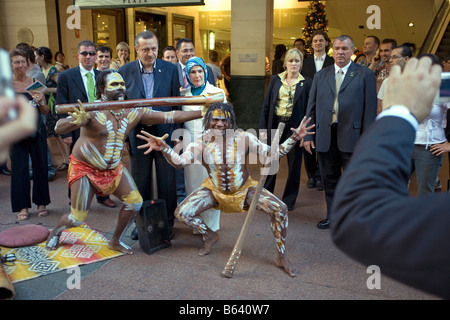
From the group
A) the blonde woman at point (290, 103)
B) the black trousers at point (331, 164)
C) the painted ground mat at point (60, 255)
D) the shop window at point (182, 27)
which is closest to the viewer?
the painted ground mat at point (60, 255)

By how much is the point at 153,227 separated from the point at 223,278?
92 centimetres

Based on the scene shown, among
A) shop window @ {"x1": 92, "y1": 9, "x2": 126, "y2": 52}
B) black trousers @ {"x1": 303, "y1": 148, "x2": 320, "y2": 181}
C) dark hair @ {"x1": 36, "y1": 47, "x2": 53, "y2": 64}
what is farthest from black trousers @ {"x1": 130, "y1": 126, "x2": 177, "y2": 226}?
shop window @ {"x1": 92, "y1": 9, "x2": 126, "y2": 52}

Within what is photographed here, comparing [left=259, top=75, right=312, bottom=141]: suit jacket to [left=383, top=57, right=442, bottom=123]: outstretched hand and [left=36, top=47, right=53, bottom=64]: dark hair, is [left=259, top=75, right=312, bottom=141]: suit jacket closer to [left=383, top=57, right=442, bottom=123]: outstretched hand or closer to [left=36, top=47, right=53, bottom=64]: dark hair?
[left=383, top=57, right=442, bottom=123]: outstretched hand

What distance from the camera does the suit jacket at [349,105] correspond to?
395 centimetres

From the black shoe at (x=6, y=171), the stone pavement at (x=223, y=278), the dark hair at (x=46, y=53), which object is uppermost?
the dark hair at (x=46, y=53)

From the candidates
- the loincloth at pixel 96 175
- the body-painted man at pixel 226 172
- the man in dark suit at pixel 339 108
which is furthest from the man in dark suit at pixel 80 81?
the man in dark suit at pixel 339 108

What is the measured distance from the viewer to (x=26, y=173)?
4.67 meters

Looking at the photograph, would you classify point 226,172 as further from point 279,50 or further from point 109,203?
point 279,50

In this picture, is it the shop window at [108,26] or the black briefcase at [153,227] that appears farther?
the shop window at [108,26]

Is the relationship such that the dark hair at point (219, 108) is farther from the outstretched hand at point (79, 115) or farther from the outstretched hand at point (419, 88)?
the outstretched hand at point (419, 88)

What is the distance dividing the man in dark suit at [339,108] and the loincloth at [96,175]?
2.06 m

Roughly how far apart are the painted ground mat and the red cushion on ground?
51 millimetres

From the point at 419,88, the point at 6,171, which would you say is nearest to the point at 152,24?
the point at 6,171

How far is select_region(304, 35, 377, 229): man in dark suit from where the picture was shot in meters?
3.96
